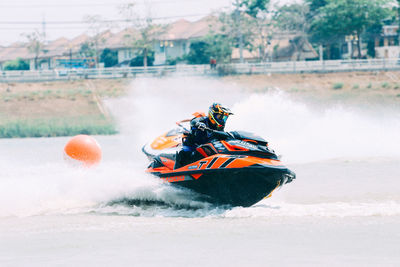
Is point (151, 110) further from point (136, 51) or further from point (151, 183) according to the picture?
point (136, 51)

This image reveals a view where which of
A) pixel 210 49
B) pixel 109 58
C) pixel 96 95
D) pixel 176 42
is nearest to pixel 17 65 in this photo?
pixel 109 58

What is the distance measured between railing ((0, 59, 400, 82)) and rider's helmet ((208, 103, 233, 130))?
34.8 metres

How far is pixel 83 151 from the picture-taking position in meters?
13.1

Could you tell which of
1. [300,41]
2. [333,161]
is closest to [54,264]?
[333,161]

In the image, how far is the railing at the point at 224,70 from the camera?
44.2 m

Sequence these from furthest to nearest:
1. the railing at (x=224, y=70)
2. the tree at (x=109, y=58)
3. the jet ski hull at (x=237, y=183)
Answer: the tree at (x=109, y=58)
the railing at (x=224, y=70)
the jet ski hull at (x=237, y=183)

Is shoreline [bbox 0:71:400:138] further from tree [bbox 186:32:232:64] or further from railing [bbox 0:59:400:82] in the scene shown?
tree [bbox 186:32:232:64]

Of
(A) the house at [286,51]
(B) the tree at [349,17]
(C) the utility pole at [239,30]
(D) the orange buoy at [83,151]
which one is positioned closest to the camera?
(D) the orange buoy at [83,151]

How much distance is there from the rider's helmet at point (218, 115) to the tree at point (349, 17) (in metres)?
Result: 52.2

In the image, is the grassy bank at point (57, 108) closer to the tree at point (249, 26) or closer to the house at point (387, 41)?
the tree at point (249, 26)

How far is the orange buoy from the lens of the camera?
42.7ft

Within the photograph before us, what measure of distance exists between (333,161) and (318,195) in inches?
191

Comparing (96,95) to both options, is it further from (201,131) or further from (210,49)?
(201,131)

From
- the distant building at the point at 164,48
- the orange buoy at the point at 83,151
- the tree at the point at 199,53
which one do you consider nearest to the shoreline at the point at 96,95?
the tree at the point at 199,53
